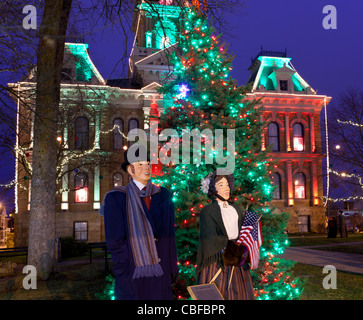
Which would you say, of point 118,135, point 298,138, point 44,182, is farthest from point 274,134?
point 44,182

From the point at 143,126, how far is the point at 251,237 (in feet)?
74.1

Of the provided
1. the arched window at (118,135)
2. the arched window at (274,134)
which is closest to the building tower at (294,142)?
the arched window at (274,134)

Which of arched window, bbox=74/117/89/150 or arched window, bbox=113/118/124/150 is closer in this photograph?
arched window, bbox=74/117/89/150

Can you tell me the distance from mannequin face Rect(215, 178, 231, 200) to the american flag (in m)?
0.36

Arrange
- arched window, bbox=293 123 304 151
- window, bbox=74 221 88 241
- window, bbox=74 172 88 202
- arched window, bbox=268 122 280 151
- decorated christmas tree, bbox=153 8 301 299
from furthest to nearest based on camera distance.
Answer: arched window, bbox=293 123 304 151 → arched window, bbox=268 122 280 151 → window, bbox=74 172 88 202 → window, bbox=74 221 88 241 → decorated christmas tree, bbox=153 8 301 299

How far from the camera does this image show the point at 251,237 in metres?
4.34

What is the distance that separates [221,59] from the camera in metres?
8.03

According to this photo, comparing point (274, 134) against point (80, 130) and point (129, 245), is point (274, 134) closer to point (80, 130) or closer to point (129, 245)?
point (80, 130)

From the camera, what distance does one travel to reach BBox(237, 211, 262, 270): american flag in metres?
4.28

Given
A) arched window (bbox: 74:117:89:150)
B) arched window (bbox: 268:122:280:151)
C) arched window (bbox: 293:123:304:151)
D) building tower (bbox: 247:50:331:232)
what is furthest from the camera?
arched window (bbox: 293:123:304:151)

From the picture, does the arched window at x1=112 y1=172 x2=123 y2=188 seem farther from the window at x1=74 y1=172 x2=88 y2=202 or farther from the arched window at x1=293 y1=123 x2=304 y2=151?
the arched window at x1=293 y1=123 x2=304 y2=151

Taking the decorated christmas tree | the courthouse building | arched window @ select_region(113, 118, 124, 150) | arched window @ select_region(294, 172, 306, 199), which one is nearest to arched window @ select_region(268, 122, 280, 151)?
the courthouse building

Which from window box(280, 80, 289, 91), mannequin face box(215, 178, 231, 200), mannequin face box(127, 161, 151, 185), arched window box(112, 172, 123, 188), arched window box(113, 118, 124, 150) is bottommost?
mannequin face box(215, 178, 231, 200)
